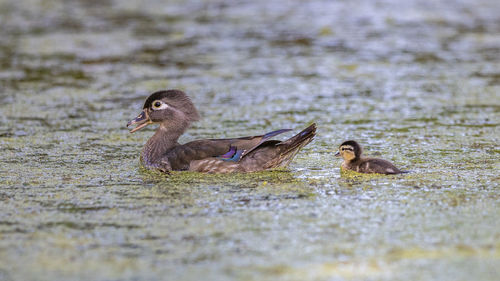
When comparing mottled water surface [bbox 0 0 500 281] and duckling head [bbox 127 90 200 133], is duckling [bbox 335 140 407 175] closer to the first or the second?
mottled water surface [bbox 0 0 500 281]

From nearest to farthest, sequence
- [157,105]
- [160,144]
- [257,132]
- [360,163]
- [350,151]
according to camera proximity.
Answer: [360,163], [350,151], [160,144], [157,105], [257,132]

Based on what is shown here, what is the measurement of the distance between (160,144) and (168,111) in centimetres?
33

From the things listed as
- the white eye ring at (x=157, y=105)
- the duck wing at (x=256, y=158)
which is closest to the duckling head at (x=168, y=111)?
the white eye ring at (x=157, y=105)

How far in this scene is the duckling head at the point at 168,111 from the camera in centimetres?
700

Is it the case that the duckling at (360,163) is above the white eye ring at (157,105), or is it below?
below

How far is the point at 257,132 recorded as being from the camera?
26.0ft

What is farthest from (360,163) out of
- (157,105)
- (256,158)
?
(157,105)

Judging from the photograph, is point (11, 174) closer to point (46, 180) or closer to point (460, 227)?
point (46, 180)

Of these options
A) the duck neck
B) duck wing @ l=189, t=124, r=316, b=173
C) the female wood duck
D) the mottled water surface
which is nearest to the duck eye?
the duck neck

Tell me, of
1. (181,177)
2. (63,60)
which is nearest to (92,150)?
(181,177)

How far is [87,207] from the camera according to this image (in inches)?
211

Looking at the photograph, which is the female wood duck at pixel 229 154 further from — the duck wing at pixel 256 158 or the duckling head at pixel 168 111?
the duckling head at pixel 168 111

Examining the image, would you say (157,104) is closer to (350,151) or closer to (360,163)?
(350,151)

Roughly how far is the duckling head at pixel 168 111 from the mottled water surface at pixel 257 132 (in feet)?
1.31
